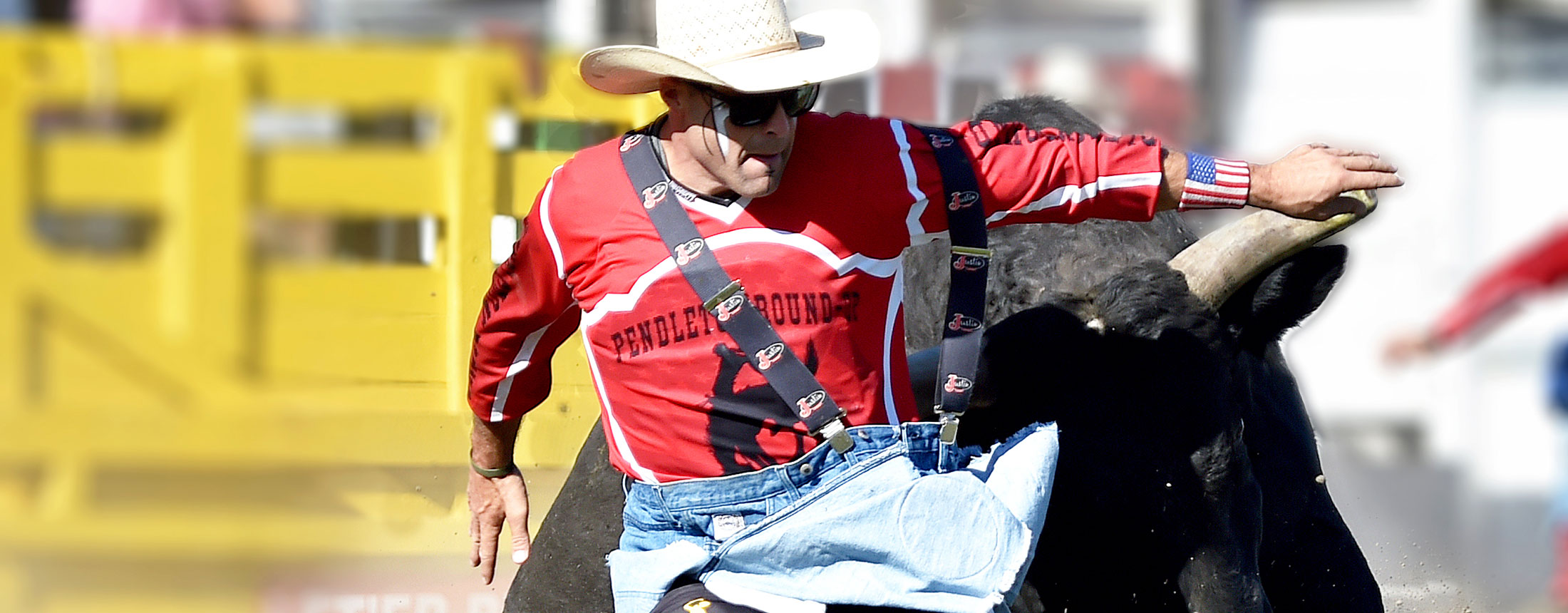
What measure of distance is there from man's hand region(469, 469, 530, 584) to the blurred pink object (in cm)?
402

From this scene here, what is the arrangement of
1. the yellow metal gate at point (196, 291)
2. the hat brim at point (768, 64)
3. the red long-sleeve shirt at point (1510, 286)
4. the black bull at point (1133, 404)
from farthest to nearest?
1. the yellow metal gate at point (196, 291)
2. the black bull at point (1133, 404)
3. the hat brim at point (768, 64)
4. the red long-sleeve shirt at point (1510, 286)

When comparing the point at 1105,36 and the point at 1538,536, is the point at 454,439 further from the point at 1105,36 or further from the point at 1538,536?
the point at 1538,536

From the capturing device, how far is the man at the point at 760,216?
8.30 ft

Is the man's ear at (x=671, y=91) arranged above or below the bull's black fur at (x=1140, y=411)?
above

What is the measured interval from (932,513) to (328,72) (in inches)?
195

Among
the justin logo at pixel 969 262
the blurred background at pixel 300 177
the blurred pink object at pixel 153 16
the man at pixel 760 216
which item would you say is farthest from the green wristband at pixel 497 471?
the blurred pink object at pixel 153 16

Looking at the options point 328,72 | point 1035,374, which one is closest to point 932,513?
point 1035,374

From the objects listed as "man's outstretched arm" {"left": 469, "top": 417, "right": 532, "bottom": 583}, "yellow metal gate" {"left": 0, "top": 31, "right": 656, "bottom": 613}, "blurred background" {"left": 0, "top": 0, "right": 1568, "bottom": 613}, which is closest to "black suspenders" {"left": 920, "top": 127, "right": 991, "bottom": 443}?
"man's outstretched arm" {"left": 469, "top": 417, "right": 532, "bottom": 583}

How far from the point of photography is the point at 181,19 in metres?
6.48

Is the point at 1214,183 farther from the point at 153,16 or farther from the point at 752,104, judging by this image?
the point at 153,16

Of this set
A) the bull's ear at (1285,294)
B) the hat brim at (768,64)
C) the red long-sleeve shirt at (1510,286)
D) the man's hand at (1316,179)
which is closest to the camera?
the red long-sleeve shirt at (1510,286)

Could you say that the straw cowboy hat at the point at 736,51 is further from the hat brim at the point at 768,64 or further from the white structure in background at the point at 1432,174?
the white structure in background at the point at 1432,174

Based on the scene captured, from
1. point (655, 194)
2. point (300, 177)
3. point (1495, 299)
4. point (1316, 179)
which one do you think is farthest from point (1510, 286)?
point (300, 177)

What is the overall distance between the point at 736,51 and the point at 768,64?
62 millimetres
